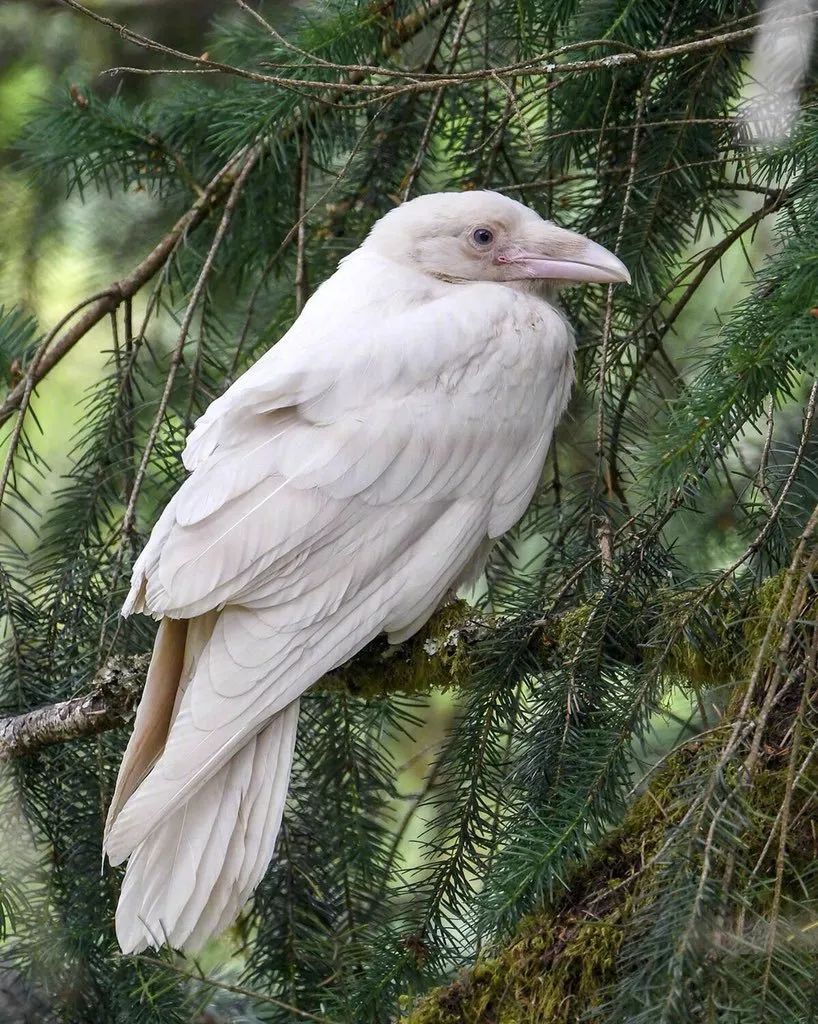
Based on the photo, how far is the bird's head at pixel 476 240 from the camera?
2984mm

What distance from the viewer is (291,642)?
2496mm

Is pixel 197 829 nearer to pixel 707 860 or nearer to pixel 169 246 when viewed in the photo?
pixel 707 860

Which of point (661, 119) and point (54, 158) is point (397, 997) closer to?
point (661, 119)

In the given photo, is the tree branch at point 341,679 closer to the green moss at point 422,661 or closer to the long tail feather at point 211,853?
the green moss at point 422,661

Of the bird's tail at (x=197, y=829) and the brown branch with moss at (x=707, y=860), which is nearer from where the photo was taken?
the brown branch with moss at (x=707, y=860)

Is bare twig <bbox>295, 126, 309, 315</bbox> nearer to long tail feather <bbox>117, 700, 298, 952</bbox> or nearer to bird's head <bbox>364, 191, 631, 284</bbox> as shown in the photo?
bird's head <bbox>364, 191, 631, 284</bbox>

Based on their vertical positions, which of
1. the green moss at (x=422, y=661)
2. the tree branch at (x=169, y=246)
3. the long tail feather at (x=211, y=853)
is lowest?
the long tail feather at (x=211, y=853)

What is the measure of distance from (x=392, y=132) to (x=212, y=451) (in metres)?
1.10

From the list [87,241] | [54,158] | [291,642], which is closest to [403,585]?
[291,642]

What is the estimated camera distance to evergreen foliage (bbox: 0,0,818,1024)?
65.9 inches

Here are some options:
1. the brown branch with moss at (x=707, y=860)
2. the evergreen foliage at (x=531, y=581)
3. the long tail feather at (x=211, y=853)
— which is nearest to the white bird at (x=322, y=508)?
the long tail feather at (x=211, y=853)

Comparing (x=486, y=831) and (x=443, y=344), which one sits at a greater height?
(x=443, y=344)

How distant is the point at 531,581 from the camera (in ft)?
Answer: 8.72

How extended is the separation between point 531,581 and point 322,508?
1.51ft
